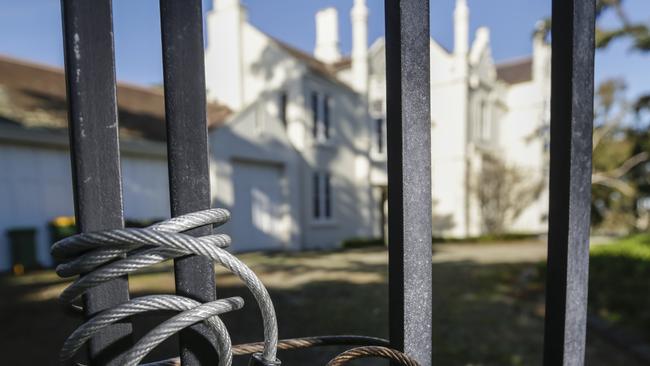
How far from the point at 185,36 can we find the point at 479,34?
2269 centimetres

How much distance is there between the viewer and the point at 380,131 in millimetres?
16703

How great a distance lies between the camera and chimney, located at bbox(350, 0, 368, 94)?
1523 cm

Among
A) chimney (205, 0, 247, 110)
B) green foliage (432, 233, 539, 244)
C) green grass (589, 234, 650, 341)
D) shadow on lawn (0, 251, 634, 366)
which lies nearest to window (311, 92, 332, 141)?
chimney (205, 0, 247, 110)

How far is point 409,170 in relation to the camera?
2.13 ft

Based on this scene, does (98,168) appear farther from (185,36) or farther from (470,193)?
(470,193)

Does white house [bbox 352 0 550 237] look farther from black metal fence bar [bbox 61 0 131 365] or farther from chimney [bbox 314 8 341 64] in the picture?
black metal fence bar [bbox 61 0 131 365]

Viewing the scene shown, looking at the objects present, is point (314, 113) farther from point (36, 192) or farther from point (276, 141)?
point (36, 192)

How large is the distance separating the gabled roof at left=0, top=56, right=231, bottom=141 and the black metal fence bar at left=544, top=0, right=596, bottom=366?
7427 millimetres

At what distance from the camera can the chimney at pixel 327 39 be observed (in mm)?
16984

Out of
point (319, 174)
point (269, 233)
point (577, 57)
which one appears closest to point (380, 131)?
point (319, 174)

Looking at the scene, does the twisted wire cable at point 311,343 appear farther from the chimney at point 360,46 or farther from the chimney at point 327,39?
the chimney at point 327,39

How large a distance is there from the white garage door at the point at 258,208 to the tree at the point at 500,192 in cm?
1043

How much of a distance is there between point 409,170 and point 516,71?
2745cm

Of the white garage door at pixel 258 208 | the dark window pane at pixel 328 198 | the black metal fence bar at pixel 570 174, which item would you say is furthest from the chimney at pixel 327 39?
the black metal fence bar at pixel 570 174
